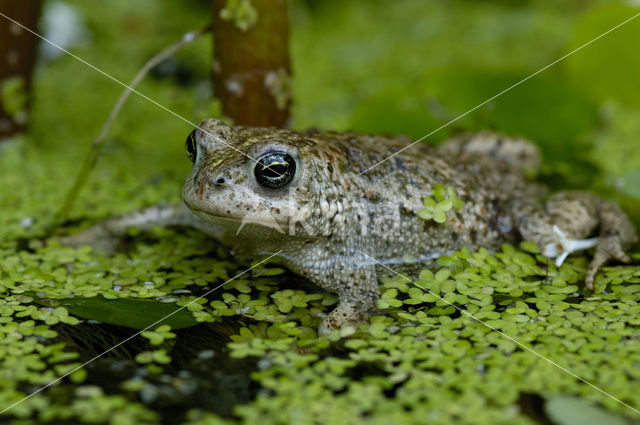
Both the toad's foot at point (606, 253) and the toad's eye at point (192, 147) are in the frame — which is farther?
the toad's foot at point (606, 253)

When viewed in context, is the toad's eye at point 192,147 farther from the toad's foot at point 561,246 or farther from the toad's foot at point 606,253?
the toad's foot at point 606,253

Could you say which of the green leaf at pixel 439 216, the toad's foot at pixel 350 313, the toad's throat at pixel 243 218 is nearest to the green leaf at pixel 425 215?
the green leaf at pixel 439 216

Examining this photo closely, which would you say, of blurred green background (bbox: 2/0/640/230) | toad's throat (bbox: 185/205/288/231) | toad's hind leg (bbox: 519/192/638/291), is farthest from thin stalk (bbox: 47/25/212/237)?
toad's hind leg (bbox: 519/192/638/291)

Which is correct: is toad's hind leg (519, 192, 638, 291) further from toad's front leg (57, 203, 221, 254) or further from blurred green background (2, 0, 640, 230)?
toad's front leg (57, 203, 221, 254)

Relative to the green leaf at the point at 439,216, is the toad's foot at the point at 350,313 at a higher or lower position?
lower

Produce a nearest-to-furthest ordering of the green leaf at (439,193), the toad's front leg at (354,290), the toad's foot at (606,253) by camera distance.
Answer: the toad's front leg at (354,290)
the toad's foot at (606,253)
the green leaf at (439,193)

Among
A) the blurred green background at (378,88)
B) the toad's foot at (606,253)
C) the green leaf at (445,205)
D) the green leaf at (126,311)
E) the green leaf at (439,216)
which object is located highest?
the blurred green background at (378,88)

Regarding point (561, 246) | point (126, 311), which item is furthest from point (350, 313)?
point (561, 246)

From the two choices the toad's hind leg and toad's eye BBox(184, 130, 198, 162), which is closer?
toad's eye BBox(184, 130, 198, 162)
